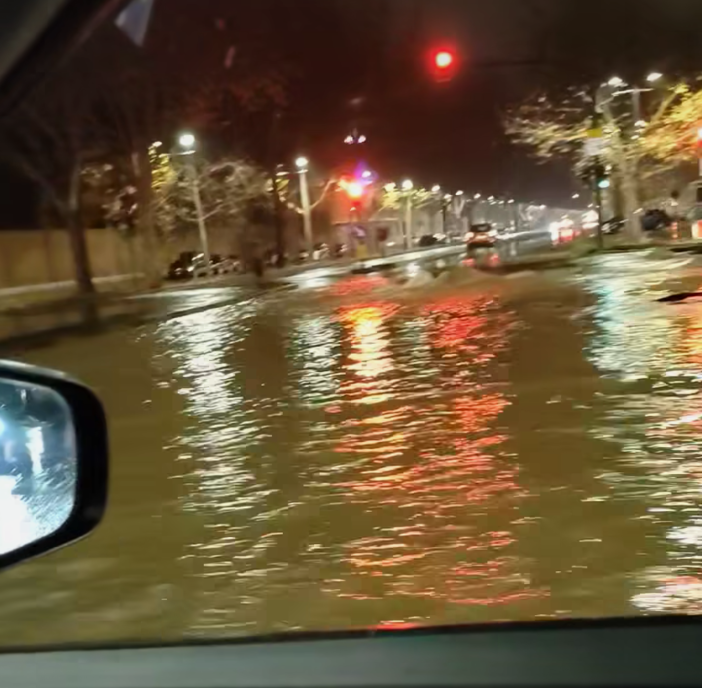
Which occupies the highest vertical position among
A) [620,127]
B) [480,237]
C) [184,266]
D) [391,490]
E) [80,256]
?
[620,127]

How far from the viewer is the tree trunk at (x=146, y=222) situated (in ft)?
61.9

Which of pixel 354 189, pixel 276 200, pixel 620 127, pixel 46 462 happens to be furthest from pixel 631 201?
pixel 46 462

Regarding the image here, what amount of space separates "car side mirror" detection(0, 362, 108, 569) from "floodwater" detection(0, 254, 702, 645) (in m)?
1.25

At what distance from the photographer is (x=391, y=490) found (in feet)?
21.1

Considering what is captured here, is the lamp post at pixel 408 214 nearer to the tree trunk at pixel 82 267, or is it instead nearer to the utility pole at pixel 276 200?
the utility pole at pixel 276 200

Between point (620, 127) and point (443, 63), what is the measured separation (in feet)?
90.2

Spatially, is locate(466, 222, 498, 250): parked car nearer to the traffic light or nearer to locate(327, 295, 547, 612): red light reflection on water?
the traffic light

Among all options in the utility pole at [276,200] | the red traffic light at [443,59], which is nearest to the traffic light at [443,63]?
the red traffic light at [443,59]

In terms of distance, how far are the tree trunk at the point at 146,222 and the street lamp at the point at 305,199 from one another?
16.3 m

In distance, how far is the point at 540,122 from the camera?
3844 cm

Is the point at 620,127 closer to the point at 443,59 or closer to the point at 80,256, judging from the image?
the point at 80,256

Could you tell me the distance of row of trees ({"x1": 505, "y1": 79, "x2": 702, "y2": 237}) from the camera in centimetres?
3625

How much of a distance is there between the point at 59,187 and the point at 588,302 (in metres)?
10.1

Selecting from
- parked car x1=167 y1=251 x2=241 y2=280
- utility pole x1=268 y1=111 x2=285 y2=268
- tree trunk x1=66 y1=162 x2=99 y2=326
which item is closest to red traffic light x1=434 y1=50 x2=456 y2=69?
tree trunk x1=66 y1=162 x2=99 y2=326
